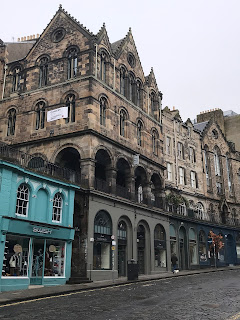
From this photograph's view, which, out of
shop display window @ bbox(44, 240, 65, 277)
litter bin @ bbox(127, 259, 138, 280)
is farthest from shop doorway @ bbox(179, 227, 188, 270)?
shop display window @ bbox(44, 240, 65, 277)

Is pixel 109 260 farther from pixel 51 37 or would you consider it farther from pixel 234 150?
pixel 234 150

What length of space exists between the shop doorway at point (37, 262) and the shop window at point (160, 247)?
1443 cm

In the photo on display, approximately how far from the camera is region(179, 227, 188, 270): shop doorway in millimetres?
37906

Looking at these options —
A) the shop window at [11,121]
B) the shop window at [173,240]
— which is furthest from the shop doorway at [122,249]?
the shop window at [11,121]

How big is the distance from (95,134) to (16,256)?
1124cm

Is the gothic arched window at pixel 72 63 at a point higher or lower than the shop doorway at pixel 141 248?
higher

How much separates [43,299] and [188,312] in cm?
692

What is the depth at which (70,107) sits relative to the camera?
2878 centimetres

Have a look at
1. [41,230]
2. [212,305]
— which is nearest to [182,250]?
[41,230]

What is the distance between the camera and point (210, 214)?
44.8 meters

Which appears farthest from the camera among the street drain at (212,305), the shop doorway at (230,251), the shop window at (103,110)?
the shop doorway at (230,251)

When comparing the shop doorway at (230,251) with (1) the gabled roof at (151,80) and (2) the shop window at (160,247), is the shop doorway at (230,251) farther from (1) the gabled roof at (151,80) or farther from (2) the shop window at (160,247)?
(1) the gabled roof at (151,80)

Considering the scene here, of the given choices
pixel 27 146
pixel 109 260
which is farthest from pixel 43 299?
pixel 27 146

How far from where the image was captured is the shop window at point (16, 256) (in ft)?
62.1
